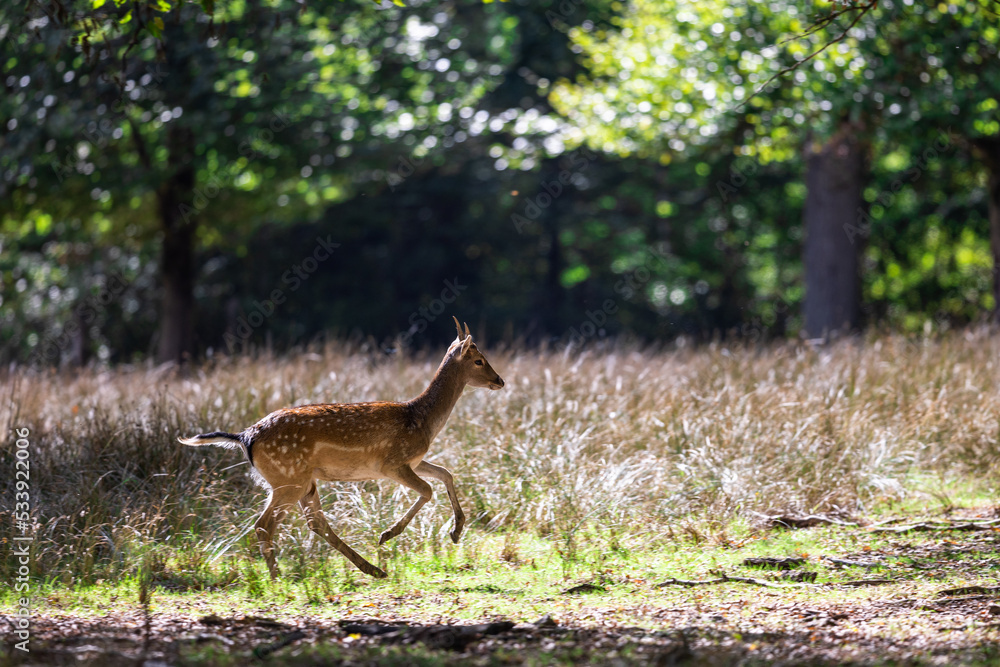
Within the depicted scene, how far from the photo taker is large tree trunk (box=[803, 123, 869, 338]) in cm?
1717

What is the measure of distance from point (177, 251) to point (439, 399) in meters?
Result: 12.0

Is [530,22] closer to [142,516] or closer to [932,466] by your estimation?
[932,466]

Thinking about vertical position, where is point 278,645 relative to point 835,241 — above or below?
below

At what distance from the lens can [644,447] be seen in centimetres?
855

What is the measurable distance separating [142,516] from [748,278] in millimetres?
22682

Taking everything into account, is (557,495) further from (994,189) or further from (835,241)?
(994,189)

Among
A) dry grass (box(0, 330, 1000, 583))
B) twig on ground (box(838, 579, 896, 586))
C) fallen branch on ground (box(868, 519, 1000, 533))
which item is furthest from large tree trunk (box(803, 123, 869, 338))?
twig on ground (box(838, 579, 896, 586))

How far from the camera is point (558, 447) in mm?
7918

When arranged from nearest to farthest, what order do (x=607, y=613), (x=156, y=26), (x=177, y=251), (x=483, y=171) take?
(x=607, y=613), (x=156, y=26), (x=177, y=251), (x=483, y=171)

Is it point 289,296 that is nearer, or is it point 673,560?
point 673,560

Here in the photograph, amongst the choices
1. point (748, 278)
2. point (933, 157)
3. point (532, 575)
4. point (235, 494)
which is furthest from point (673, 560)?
point (748, 278)

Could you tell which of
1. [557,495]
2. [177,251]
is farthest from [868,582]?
[177,251]

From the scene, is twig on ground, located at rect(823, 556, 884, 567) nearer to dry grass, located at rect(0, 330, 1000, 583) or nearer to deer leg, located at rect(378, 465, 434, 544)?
dry grass, located at rect(0, 330, 1000, 583)

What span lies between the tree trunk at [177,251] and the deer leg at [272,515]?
11.1 metres
